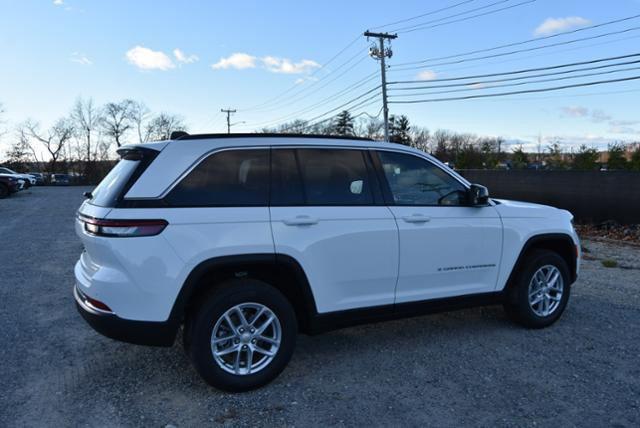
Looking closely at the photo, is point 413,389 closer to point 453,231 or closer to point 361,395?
point 361,395

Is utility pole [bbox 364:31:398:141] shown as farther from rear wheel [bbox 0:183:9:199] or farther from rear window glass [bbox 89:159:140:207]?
rear window glass [bbox 89:159:140:207]

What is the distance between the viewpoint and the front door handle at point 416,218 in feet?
12.7

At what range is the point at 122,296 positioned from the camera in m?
3.05

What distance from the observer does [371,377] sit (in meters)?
3.65

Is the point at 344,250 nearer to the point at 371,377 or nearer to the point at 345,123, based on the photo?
the point at 371,377

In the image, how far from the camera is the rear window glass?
10.4ft

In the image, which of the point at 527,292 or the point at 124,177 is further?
the point at 527,292

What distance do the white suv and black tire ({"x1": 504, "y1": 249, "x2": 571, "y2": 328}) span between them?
1.01ft

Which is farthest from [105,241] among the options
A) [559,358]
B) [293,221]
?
[559,358]

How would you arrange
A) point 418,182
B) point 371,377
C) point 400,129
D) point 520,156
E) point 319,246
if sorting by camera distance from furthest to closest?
1. point 400,129
2. point 520,156
3. point 418,182
4. point 371,377
5. point 319,246

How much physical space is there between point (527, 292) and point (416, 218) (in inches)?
61.1

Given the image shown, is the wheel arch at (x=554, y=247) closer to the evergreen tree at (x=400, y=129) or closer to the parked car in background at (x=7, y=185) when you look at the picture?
the parked car in background at (x=7, y=185)

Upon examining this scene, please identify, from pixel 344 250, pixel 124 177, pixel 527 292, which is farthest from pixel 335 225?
pixel 527 292

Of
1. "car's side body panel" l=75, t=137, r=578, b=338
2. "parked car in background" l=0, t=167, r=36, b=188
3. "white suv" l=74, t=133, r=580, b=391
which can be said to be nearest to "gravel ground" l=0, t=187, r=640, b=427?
"white suv" l=74, t=133, r=580, b=391
